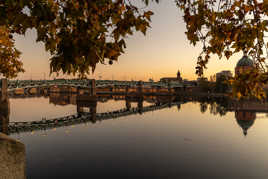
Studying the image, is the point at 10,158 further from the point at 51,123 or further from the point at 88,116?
the point at 88,116

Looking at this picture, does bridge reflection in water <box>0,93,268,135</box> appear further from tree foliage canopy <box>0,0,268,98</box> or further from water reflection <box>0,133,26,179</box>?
water reflection <box>0,133,26,179</box>

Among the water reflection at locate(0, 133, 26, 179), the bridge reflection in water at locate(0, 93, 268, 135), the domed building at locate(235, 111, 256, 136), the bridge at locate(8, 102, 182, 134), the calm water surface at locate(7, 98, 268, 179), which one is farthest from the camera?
the bridge reflection in water at locate(0, 93, 268, 135)

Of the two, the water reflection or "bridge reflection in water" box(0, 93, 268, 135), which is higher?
the water reflection

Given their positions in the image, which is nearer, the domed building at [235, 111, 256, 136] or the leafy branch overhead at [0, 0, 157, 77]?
the leafy branch overhead at [0, 0, 157, 77]

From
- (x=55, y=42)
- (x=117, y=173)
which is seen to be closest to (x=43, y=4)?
(x=55, y=42)

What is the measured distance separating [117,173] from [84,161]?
11.5ft

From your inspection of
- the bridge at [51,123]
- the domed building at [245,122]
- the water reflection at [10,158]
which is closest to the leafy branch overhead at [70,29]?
the water reflection at [10,158]

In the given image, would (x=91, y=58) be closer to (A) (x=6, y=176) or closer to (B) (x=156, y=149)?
(A) (x=6, y=176)

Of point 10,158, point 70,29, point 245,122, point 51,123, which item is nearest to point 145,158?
point 10,158

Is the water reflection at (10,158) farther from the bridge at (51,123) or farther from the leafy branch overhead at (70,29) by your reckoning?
the bridge at (51,123)

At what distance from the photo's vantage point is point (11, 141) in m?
3.42

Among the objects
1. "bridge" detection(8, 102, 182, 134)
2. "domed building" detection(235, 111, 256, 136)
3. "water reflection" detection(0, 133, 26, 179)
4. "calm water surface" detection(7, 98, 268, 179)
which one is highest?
→ "water reflection" detection(0, 133, 26, 179)

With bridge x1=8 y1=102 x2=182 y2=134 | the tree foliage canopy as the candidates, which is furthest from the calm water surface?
the tree foliage canopy

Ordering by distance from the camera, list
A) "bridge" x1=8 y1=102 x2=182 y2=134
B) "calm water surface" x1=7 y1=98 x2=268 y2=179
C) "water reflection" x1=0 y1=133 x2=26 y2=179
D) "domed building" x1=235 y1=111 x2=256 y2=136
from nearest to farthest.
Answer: "water reflection" x1=0 y1=133 x2=26 y2=179, "calm water surface" x1=7 y1=98 x2=268 y2=179, "domed building" x1=235 y1=111 x2=256 y2=136, "bridge" x1=8 y1=102 x2=182 y2=134
